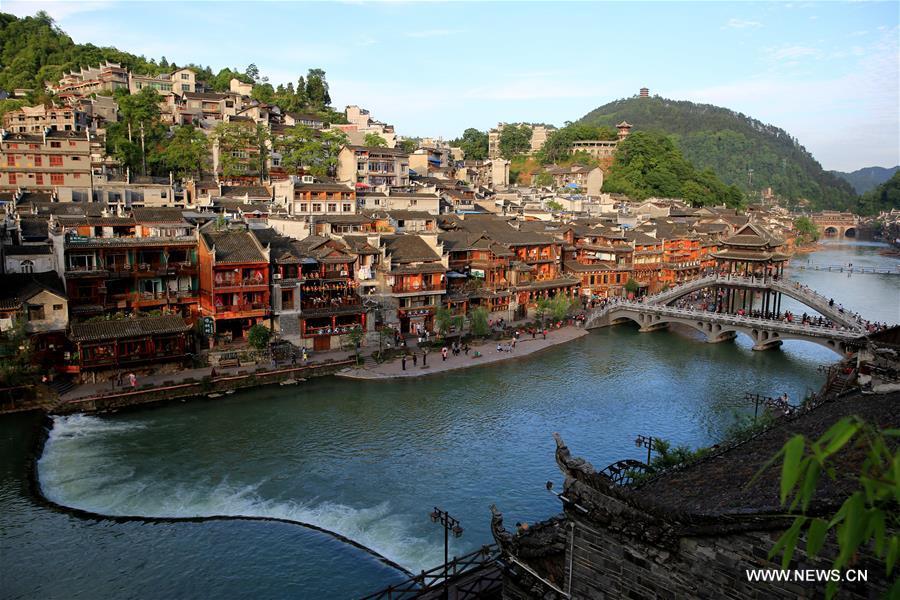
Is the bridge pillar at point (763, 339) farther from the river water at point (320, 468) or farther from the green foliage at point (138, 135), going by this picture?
the green foliage at point (138, 135)

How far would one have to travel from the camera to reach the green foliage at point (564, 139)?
128750 millimetres

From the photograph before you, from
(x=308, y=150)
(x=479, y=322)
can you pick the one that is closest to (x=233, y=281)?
(x=479, y=322)

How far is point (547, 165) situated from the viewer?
128 metres

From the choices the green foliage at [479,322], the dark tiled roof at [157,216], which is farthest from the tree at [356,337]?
the dark tiled roof at [157,216]

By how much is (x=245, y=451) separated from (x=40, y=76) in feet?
295

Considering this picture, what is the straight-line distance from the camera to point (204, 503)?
24.7 m

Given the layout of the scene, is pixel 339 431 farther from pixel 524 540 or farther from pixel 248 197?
pixel 248 197

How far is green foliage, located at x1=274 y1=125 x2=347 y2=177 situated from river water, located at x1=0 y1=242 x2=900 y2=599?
42.7m

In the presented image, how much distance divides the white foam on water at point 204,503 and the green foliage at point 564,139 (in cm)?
11152

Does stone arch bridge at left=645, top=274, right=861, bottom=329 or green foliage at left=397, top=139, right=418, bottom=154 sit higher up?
green foliage at left=397, top=139, right=418, bottom=154

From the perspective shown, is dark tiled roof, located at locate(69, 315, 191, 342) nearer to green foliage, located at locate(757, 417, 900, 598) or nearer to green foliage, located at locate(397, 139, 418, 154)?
green foliage, located at locate(757, 417, 900, 598)

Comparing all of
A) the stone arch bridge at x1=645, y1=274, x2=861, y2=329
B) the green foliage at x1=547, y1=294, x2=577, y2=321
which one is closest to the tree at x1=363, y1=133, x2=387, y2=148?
the green foliage at x1=547, y1=294, x2=577, y2=321

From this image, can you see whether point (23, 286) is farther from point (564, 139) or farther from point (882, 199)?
point (882, 199)

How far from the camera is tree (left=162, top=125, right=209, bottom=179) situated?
74125 mm
